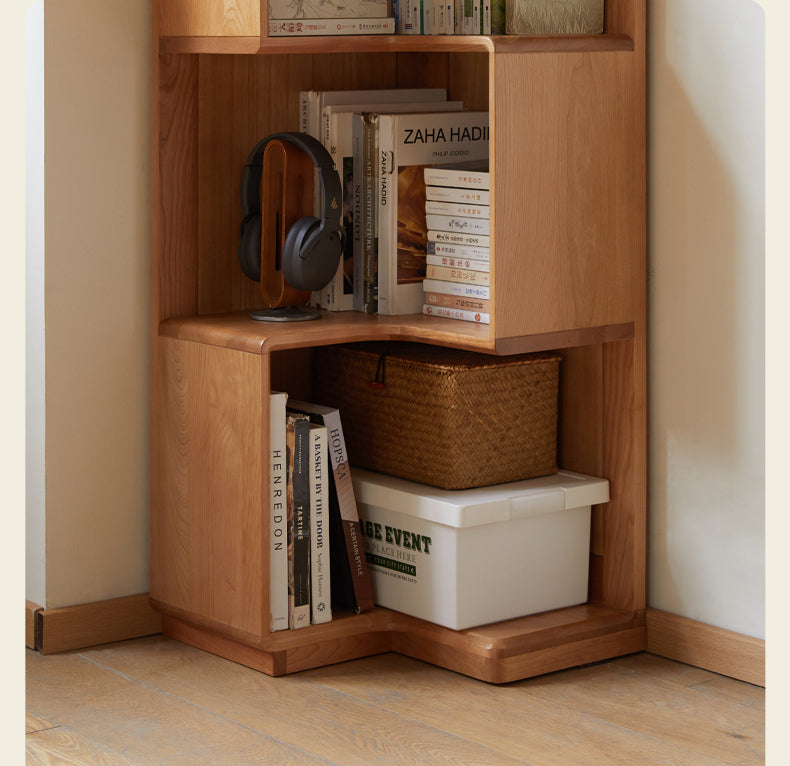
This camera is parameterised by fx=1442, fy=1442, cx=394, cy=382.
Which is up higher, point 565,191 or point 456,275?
point 565,191

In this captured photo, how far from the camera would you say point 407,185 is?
238cm

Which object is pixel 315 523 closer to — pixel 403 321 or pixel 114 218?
pixel 403 321

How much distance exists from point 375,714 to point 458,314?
2.12 ft

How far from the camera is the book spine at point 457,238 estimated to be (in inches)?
88.8

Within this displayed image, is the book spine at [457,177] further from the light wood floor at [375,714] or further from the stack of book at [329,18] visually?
the light wood floor at [375,714]

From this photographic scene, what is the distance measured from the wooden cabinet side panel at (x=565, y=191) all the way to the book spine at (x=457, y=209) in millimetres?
135

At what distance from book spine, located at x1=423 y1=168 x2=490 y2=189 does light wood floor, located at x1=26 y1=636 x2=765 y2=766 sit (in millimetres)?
772

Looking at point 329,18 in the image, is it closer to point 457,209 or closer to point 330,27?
point 330,27

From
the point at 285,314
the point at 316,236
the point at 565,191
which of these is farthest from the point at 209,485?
the point at 565,191

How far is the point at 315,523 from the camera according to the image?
2.32 metres

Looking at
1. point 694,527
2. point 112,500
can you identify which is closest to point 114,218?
point 112,500

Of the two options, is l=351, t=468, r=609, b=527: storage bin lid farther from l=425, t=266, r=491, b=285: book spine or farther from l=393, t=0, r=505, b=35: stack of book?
l=393, t=0, r=505, b=35: stack of book

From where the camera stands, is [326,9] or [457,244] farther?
[457,244]

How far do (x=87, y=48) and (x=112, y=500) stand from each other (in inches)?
29.3
